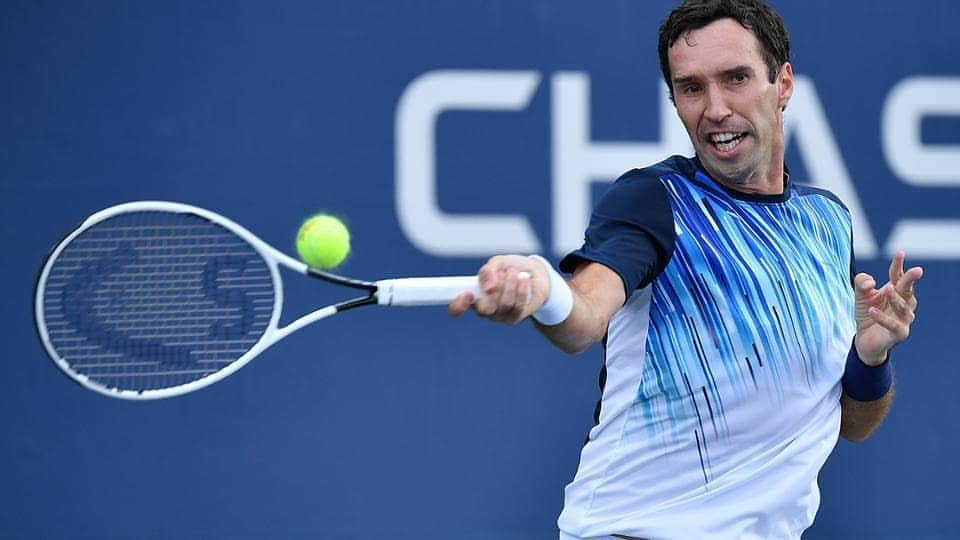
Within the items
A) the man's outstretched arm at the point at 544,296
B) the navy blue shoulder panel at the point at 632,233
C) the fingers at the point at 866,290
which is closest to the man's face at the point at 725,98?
the navy blue shoulder panel at the point at 632,233

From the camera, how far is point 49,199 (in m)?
4.98

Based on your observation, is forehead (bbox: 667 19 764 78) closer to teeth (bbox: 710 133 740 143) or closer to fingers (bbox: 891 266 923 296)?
teeth (bbox: 710 133 740 143)

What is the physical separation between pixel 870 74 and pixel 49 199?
8.75ft

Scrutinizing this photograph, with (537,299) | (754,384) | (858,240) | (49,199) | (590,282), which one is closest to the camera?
(537,299)

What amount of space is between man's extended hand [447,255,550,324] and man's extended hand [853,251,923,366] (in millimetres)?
731

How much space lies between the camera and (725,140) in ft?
9.62

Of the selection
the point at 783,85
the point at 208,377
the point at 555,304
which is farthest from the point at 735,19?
A: the point at 208,377

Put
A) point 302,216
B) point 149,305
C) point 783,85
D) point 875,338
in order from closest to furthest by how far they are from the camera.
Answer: point 875,338
point 783,85
point 149,305
point 302,216

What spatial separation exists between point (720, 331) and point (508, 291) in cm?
59

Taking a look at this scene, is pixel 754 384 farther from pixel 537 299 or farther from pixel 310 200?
pixel 310 200

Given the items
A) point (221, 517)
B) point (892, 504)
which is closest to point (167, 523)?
point (221, 517)

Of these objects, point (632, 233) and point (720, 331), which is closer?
point (632, 233)

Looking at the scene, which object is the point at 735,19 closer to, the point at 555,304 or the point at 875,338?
the point at 875,338

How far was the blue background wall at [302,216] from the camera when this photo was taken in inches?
198
